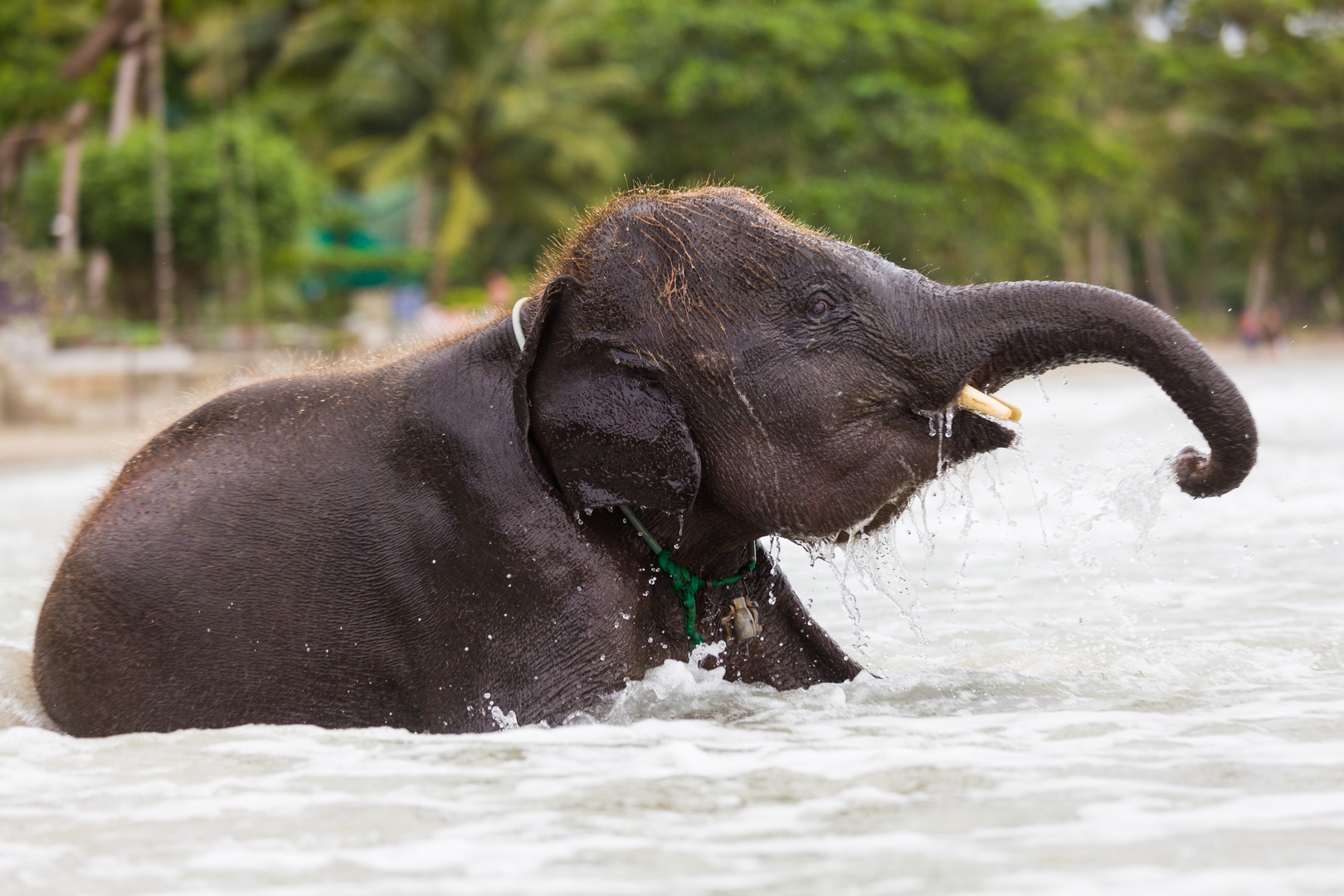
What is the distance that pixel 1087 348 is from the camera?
3.14m

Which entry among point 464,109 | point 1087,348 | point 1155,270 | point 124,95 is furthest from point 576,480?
point 1155,270

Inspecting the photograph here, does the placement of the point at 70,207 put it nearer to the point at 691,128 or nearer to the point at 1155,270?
the point at 691,128

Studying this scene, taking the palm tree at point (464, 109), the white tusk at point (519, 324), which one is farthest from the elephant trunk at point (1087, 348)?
the palm tree at point (464, 109)

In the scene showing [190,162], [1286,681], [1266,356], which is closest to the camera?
[1286,681]

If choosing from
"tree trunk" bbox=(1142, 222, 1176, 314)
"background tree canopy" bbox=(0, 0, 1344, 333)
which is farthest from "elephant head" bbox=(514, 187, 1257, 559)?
"tree trunk" bbox=(1142, 222, 1176, 314)

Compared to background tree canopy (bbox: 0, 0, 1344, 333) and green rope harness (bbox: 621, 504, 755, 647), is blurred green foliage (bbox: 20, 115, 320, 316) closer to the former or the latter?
background tree canopy (bbox: 0, 0, 1344, 333)

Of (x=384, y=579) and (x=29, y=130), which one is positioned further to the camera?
(x=29, y=130)

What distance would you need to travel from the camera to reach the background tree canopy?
33.4m

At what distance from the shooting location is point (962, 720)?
11.5ft

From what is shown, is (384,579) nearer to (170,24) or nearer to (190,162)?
(170,24)

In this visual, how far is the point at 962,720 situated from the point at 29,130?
56.4ft

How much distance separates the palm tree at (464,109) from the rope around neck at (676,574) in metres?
35.2

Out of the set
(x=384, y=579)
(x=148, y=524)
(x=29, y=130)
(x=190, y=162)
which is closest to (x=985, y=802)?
(x=384, y=579)

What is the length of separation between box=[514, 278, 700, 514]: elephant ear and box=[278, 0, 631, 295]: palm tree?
35.4 metres
